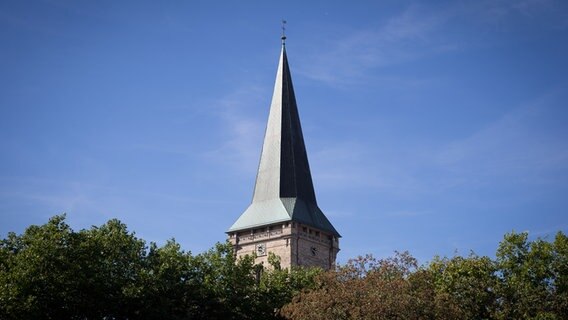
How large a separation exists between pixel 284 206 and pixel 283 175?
2976mm

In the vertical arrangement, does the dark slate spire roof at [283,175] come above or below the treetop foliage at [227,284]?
above

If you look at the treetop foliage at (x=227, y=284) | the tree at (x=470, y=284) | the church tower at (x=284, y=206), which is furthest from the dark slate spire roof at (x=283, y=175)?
the tree at (x=470, y=284)

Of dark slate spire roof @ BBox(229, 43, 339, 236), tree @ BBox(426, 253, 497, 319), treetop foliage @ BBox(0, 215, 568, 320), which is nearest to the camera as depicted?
treetop foliage @ BBox(0, 215, 568, 320)

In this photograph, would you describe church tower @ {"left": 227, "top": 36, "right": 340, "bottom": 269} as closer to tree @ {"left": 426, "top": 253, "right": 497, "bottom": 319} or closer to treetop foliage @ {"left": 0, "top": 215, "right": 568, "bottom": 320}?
treetop foliage @ {"left": 0, "top": 215, "right": 568, "bottom": 320}

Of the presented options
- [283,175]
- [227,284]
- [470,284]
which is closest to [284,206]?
[283,175]

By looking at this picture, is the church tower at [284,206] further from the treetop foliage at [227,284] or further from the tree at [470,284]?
the tree at [470,284]

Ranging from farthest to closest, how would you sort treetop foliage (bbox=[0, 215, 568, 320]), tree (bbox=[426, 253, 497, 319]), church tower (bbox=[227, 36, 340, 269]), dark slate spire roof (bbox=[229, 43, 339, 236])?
dark slate spire roof (bbox=[229, 43, 339, 236]) → church tower (bbox=[227, 36, 340, 269]) → tree (bbox=[426, 253, 497, 319]) → treetop foliage (bbox=[0, 215, 568, 320])

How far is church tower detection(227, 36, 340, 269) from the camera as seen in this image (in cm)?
7525

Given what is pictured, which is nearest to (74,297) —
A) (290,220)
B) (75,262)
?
(75,262)

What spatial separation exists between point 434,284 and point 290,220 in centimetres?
2767

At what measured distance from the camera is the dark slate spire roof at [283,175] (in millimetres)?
76688

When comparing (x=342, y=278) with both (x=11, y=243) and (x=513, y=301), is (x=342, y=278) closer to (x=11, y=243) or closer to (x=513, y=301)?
(x=513, y=301)

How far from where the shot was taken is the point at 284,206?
7625 centimetres

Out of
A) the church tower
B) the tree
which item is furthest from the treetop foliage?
the church tower
